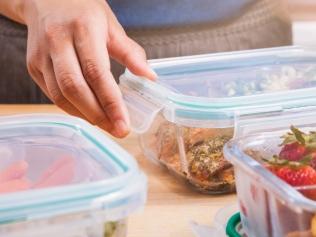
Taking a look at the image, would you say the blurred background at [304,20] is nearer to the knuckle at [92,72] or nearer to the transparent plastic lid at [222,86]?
the transparent plastic lid at [222,86]

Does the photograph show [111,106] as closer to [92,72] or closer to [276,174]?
[92,72]

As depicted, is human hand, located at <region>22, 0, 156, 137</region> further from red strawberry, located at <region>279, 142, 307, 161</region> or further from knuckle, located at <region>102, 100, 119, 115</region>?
red strawberry, located at <region>279, 142, 307, 161</region>

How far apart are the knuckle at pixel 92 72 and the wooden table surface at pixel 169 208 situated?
0.13m


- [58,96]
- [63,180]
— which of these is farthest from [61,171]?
[58,96]

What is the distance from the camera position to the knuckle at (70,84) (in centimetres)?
83

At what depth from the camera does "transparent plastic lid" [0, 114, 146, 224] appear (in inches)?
20.2

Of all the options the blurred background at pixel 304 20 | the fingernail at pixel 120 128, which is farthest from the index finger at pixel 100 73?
the blurred background at pixel 304 20

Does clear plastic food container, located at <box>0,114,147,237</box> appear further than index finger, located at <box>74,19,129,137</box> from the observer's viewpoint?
No

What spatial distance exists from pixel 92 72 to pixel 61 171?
237 mm

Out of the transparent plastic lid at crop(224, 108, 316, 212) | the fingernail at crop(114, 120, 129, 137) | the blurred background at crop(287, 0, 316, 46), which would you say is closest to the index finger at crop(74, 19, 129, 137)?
the fingernail at crop(114, 120, 129, 137)

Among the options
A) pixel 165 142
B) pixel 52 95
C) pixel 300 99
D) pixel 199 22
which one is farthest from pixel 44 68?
pixel 199 22

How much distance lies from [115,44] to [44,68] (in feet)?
0.31

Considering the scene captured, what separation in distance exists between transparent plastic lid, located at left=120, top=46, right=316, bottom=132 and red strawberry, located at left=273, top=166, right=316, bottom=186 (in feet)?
0.58

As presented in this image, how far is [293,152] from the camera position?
26.9 inches
